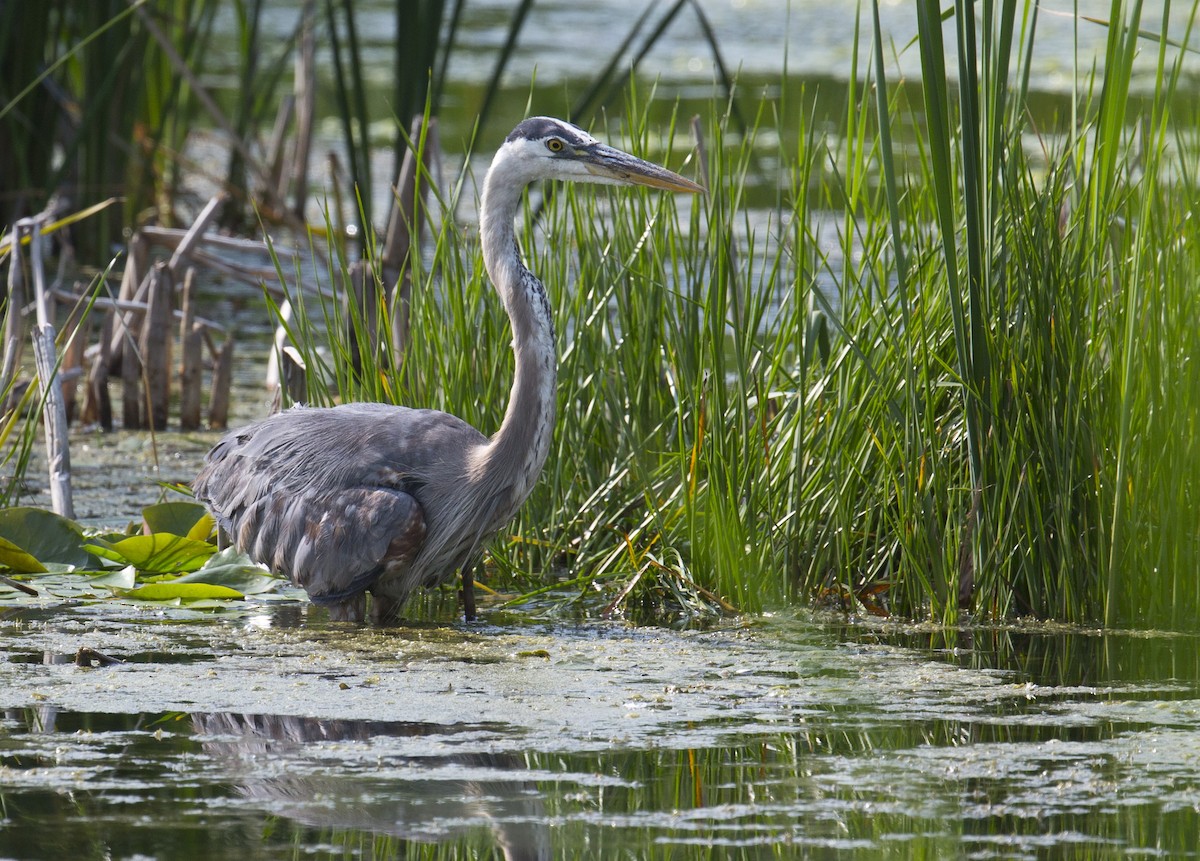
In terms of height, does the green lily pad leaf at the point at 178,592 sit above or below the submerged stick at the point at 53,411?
below

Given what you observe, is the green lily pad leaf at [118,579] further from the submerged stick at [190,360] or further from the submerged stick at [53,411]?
the submerged stick at [190,360]

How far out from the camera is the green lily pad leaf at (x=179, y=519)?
16.5 ft

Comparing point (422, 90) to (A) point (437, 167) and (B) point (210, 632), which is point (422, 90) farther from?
(B) point (210, 632)

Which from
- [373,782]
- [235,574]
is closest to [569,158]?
[235,574]

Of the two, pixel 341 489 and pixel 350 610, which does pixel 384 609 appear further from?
pixel 341 489

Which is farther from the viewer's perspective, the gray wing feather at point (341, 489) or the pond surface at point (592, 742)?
the gray wing feather at point (341, 489)

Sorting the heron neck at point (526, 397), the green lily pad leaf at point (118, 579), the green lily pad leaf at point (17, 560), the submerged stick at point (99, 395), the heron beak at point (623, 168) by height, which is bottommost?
the green lily pad leaf at point (118, 579)

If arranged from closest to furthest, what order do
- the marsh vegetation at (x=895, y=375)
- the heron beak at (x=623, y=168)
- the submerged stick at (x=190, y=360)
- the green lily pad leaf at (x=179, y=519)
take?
1. the marsh vegetation at (x=895, y=375)
2. the heron beak at (x=623, y=168)
3. the green lily pad leaf at (x=179, y=519)
4. the submerged stick at (x=190, y=360)

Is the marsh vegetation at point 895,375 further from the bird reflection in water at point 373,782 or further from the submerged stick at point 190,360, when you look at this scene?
the submerged stick at point 190,360

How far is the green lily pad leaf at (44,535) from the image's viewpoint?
474 centimetres

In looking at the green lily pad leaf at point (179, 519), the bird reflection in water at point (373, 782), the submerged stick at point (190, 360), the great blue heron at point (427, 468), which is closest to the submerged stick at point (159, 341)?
the submerged stick at point (190, 360)

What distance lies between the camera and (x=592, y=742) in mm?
3172

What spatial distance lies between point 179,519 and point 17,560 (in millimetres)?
588

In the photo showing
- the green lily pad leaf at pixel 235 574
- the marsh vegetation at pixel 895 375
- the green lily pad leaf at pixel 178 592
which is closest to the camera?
the marsh vegetation at pixel 895 375
